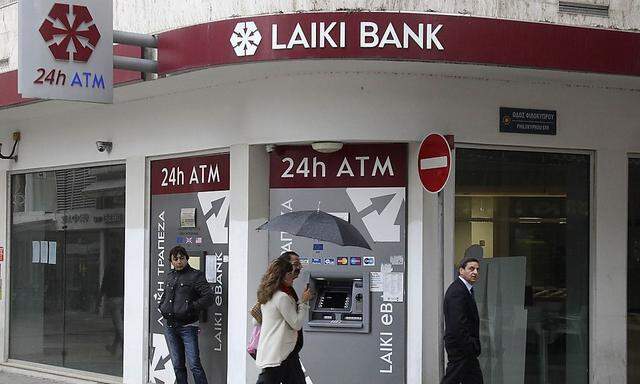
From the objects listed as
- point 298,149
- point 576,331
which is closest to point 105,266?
point 298,149

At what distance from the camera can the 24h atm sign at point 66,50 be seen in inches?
336

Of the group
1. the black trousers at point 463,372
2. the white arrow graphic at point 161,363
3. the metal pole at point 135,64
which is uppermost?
the metal pole at point 135,64

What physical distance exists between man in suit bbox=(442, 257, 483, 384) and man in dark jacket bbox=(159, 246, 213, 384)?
120 inches

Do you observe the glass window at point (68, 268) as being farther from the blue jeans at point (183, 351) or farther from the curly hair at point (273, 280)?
the curly hair at point (273, 280)

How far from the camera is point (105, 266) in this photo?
12.5 meters

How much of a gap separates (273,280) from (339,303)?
2.19m

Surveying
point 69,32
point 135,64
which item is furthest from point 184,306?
point 69,32

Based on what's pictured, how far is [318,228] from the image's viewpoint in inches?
337

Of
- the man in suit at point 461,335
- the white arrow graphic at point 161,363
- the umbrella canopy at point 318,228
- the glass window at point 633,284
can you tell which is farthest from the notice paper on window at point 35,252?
the glass window at point 633,284

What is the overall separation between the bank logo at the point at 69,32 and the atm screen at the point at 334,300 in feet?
11.5

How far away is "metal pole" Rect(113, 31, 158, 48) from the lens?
9.27 meters

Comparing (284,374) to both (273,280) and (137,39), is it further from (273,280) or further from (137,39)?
(137,39)

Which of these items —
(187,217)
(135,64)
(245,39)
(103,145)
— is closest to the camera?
(245,39)

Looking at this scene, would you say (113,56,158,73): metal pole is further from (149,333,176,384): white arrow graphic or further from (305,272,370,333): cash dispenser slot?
(149,333,176,384): white arrow graphic
